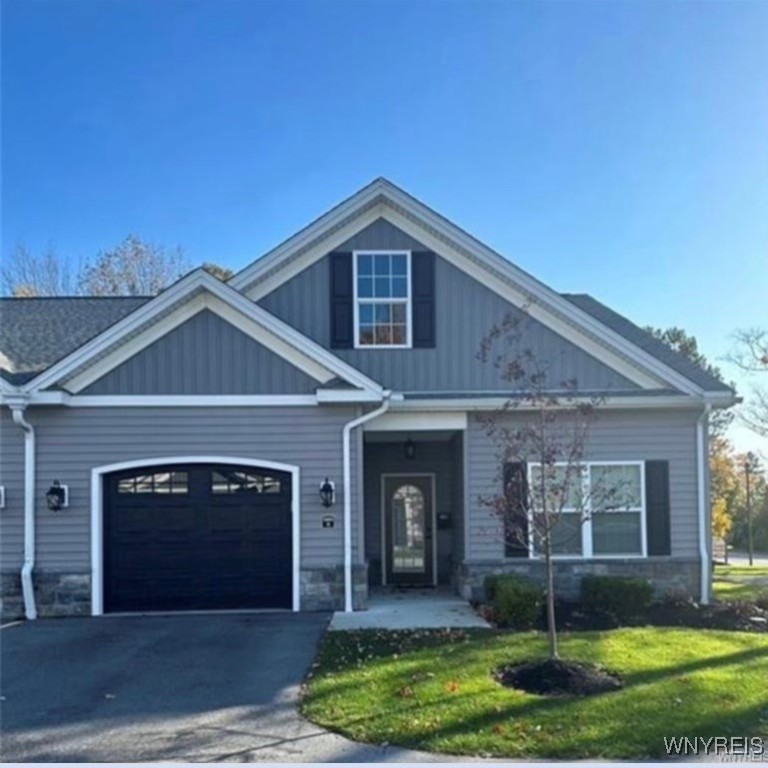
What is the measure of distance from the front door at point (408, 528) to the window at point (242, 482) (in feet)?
12.0

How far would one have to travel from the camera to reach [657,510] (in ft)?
38.8

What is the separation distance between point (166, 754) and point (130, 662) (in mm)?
2935

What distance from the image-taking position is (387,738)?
546 centimetres

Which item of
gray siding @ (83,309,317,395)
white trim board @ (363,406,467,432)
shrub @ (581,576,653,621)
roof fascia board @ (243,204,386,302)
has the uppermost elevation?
roof fascia board @ (243,204,386,302)

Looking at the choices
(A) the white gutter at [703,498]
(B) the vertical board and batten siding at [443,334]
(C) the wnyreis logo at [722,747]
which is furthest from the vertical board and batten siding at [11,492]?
(A) the white gutter at [703,498]

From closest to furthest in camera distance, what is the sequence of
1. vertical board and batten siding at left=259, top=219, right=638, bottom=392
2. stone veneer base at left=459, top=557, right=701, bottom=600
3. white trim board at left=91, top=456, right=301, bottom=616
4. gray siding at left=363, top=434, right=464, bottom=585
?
white trim board at left=91, top=456, right=301, bottom=616
stone veneer base at left=459, top=557, right=701, bottom=600
vertical board and batten siding at left=259, top=219, right=638, bottom=392
gray siding at left=363, top=434, right=464, bottom=585

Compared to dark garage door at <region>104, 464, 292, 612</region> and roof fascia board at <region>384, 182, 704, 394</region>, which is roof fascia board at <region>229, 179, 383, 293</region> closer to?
roof fascia board at <region>384, 182, 704, 394</region>

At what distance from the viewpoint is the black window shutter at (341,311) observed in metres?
12.3

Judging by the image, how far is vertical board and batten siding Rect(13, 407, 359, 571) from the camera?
1063cm

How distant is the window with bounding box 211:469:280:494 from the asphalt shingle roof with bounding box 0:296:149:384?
3.22m

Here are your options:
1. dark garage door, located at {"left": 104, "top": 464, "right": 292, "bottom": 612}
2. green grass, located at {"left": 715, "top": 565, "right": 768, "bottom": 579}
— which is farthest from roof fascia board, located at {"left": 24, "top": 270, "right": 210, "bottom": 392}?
green grass, located at {"left": 715, "top": 565, "right": 768, "bottom": 579}

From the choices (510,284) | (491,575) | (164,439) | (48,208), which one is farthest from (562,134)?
(48,208)

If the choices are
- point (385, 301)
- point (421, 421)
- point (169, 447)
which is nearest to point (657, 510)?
point (421, 421)

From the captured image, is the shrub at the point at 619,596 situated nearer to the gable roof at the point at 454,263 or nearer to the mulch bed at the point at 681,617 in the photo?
the mulch bed at the point at 681,617
